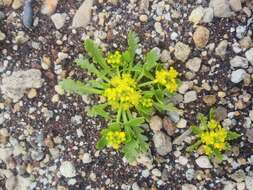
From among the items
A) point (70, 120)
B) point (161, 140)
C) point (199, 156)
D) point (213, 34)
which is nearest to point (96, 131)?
point (70, 120)

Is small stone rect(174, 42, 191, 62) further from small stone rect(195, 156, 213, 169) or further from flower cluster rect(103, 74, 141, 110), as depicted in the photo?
small stone rect(195, 156, 213, 169)

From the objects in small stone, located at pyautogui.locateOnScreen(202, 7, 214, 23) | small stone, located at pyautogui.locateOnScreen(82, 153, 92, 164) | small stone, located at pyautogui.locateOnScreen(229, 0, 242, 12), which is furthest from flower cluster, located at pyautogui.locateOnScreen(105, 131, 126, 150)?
small stone, located at pyautogui.locateOnScreen(229, 0, 242, 12)

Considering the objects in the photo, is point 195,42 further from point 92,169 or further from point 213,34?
point 92,169

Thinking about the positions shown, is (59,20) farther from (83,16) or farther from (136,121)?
(136,121)

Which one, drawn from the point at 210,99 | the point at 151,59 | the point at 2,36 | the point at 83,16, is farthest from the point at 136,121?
the point at 2,36

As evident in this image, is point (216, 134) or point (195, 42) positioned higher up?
point (195, 42)

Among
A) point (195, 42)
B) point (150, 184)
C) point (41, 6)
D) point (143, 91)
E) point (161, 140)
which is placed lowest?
point (150, 184)

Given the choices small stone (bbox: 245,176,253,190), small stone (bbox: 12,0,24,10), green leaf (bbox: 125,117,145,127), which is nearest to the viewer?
green leaf (bbox: 125,117,145,127)
